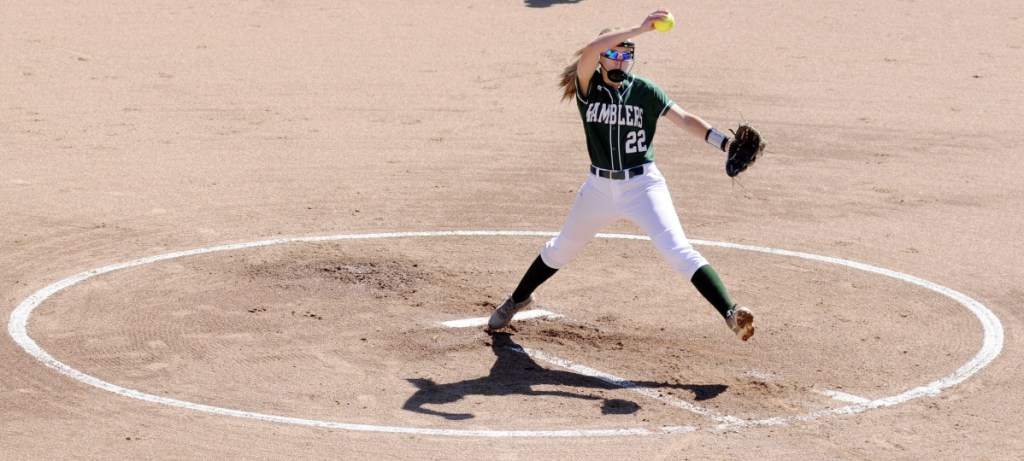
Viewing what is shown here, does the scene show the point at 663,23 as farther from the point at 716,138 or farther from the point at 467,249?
the point at 467,249

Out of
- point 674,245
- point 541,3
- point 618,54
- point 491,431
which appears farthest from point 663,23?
point 541,3

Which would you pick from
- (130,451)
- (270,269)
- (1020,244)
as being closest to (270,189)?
(270,269)

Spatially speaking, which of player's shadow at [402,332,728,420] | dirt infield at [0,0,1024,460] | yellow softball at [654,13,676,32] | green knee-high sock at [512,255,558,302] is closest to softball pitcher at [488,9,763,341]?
yellow softball at [654,13,676,32]

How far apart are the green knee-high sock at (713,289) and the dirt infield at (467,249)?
562mm

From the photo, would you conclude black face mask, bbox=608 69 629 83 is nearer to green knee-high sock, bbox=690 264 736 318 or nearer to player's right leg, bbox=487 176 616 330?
player's right leg, bbox=487 176 616 330

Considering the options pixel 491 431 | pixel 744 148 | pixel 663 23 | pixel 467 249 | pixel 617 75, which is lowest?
pixel 491 431

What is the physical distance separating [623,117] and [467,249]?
10.8ft

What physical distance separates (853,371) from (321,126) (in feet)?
30.8

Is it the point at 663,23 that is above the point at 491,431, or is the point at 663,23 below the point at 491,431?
above

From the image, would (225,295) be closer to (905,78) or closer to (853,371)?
(853,371)

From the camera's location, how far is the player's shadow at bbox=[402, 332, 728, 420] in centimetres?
744

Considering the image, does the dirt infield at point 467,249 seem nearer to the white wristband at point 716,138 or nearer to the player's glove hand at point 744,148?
the player's glove hand at point 744,148

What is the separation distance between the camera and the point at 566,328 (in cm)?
885

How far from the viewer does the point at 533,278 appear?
28.0 feet
